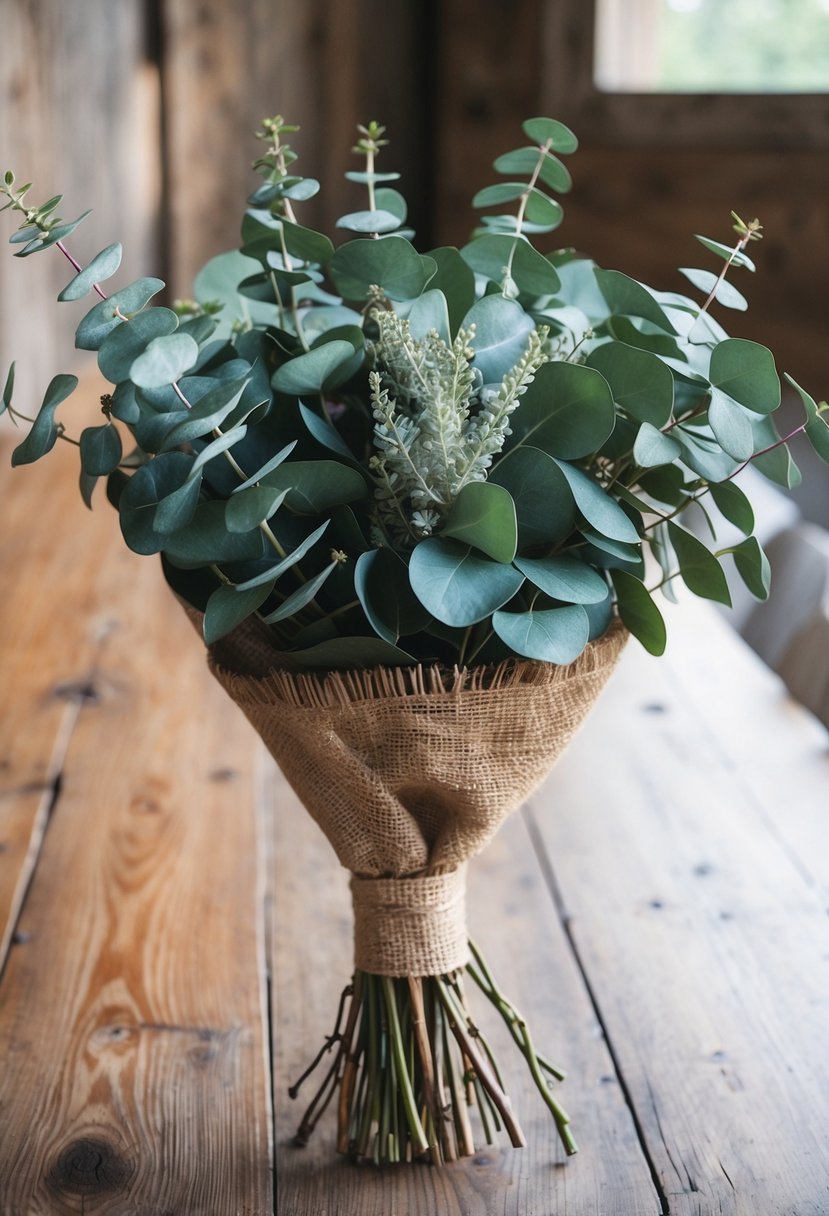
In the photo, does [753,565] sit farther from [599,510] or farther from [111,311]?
[111,311]

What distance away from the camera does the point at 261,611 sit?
0.67 m

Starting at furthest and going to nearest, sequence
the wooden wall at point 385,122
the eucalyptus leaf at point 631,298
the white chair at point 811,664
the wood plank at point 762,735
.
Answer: the wooden wall at point 385,122, the white chair at point 811,664, the wood plank at point 762,735, the eucalyptus leaf at point 631,298

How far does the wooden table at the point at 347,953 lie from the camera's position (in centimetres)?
71

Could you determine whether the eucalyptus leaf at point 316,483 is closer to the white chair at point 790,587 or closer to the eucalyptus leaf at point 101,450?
the eucalyptus leaf at point 101,450

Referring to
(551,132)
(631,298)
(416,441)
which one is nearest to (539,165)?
(551,132)

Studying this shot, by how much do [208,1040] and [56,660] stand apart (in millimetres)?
725

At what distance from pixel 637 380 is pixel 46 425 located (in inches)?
11.6

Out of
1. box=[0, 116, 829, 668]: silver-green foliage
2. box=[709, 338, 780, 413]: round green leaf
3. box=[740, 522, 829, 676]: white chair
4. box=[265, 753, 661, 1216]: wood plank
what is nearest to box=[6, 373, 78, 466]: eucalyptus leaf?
box=[0, 116, 829, 668]: silver-green foliage

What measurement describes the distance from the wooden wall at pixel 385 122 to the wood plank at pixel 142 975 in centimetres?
196

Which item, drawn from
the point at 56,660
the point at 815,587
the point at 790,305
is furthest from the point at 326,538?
the point at 790,305

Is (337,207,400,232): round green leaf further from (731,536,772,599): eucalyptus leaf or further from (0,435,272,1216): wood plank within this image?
(0,435,272,1216): wood plank

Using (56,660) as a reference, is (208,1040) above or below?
above

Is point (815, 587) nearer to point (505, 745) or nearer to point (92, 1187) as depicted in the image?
point (505, 745)

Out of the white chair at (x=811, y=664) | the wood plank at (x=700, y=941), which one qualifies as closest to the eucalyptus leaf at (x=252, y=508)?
the wood plank at (x=700, y=941)
